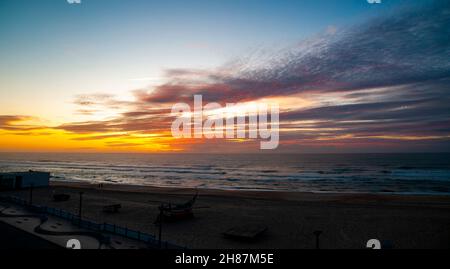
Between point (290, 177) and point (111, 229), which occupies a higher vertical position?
point (111, 229)

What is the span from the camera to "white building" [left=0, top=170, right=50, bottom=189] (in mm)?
40969

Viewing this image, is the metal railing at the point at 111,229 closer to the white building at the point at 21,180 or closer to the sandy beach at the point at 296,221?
the sandy beach at the point at 296,221

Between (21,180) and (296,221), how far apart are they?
4051cm

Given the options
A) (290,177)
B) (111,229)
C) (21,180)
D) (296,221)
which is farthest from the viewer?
(290,177)

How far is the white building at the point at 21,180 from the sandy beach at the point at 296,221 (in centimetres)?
255

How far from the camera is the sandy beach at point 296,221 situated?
2033cm

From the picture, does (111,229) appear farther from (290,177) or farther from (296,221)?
(290,177)

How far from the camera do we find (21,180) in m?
42.7

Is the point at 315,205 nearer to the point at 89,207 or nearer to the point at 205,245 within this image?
the point at 205,245

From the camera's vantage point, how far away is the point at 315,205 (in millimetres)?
35312

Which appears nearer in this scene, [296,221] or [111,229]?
[111,229]

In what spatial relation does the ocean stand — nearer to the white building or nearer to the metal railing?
the white building

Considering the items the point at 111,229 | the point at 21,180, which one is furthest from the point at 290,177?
the point at 111,229
